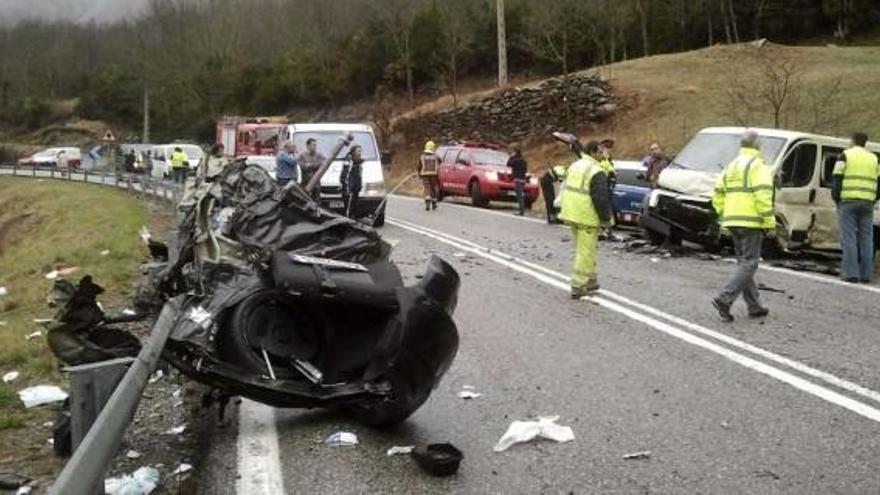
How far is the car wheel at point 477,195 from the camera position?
26203 millimetres

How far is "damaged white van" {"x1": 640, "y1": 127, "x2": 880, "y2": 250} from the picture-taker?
47.5 ft

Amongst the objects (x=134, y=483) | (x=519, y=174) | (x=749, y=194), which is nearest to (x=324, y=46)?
(x=519, y=174)

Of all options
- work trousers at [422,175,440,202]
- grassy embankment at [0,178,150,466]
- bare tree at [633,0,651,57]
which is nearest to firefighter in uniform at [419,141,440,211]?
work trousers at [422,175,440,202]

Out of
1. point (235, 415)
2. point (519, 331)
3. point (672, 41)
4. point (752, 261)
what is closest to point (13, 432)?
point (235, 415)

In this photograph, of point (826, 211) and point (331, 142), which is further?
point (331, 142)

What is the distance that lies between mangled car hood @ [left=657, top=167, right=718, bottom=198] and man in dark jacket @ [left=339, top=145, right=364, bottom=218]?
5971 millimetres

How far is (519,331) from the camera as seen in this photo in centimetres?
841

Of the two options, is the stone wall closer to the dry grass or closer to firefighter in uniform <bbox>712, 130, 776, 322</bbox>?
the dry grass

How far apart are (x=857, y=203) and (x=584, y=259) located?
433 centimetres

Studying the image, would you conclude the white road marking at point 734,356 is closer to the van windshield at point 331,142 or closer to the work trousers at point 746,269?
the work trousers at point 746,269

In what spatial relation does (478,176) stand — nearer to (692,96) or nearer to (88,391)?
(692,96)

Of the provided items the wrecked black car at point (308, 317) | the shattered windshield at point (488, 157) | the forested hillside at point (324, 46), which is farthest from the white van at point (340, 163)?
the forested hillside at point (324, 46)

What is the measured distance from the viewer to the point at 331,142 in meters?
20.0

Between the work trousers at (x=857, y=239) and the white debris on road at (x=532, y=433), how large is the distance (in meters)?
8.06
